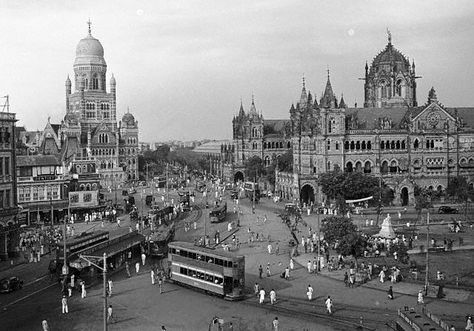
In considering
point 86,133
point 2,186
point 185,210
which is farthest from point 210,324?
point 86,133

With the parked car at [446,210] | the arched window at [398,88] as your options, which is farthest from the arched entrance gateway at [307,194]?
the arched window at [398,88]

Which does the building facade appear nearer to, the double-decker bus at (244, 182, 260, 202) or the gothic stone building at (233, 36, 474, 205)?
the gothic stone building at (233, 36, 474, 205)

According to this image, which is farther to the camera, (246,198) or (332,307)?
(246,198)

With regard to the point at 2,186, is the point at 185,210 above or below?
below

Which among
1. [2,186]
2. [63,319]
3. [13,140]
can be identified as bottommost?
[63,319]

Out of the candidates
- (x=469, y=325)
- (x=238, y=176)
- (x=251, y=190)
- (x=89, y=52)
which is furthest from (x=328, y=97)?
(x=89, y=52)

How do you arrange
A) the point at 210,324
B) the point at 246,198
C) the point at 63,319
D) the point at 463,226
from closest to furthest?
the point at 210,324
the point at 63,319
the point at 463,226
the point at 246,198

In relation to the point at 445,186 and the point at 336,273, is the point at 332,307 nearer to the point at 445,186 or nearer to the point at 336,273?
the point at 336,273
